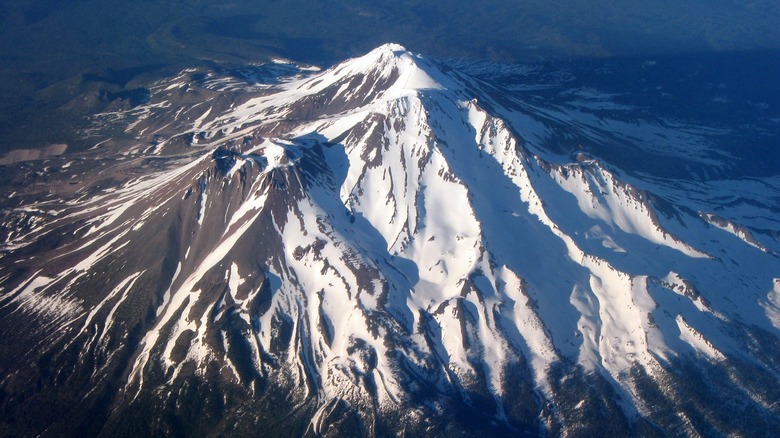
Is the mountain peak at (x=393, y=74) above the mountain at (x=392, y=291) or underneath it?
above

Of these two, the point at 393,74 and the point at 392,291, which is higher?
the point at 393,74

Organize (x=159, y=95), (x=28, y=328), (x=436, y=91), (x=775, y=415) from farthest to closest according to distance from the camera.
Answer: (x=159, y=95)
(x=436, y=91)
(x=28, y=328)
(x=775, y=415)

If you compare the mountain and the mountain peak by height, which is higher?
the mountain peak

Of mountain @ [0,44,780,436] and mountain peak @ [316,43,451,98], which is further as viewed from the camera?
mountain peak @ [316,43,451,98]

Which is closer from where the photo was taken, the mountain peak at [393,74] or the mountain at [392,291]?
the mountain at [392,291]

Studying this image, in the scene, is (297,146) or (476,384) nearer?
(476,384)

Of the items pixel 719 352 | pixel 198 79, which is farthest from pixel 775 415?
pixel 198 79

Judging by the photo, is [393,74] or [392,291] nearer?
[392,291]

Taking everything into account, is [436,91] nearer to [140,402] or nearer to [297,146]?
[297,146]
